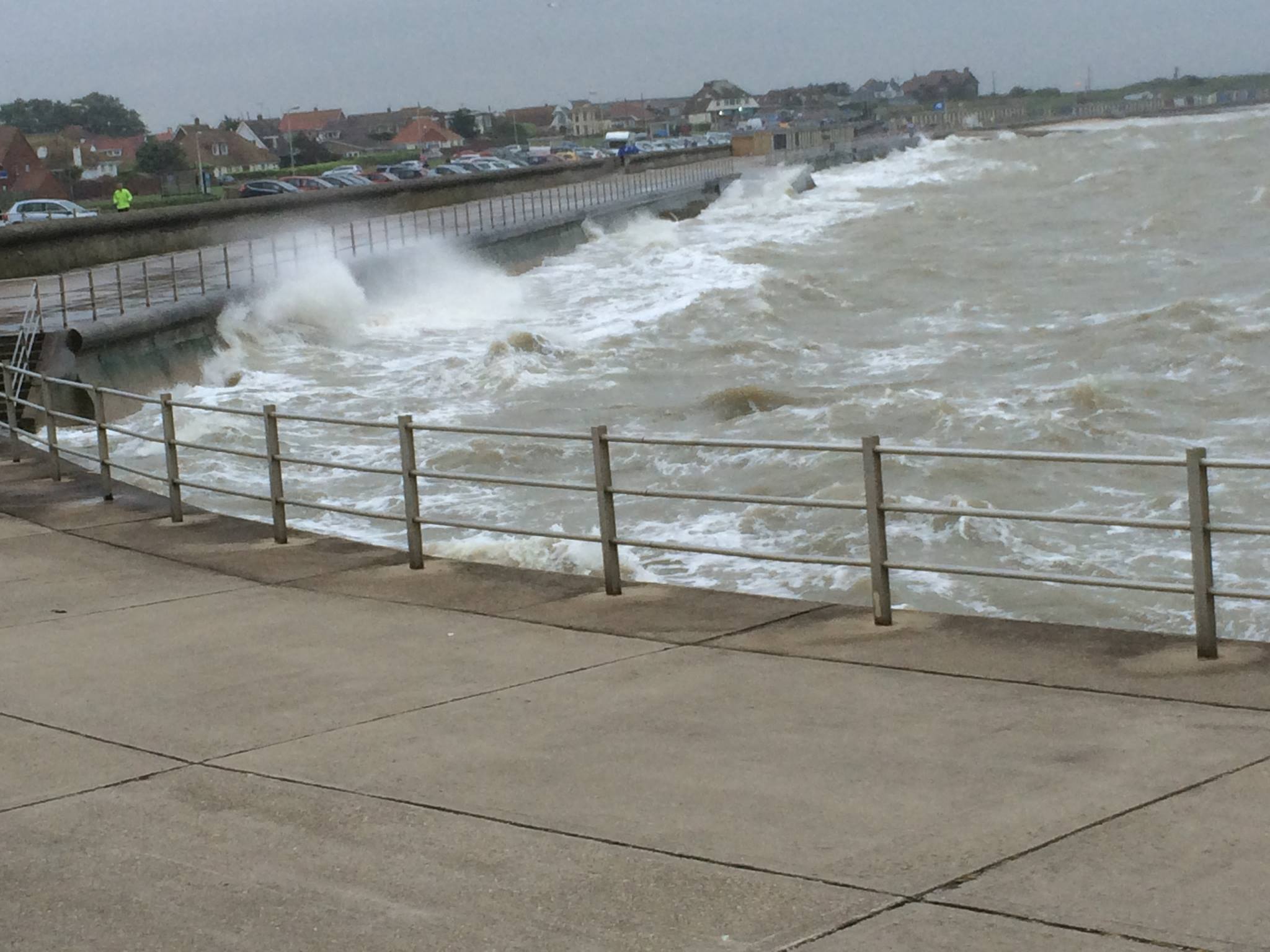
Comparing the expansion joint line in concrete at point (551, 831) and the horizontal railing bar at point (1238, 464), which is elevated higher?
the horizontal railing bar at point (1238, 464)

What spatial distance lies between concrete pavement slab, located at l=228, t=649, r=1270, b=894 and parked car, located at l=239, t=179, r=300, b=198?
6271 centimetres

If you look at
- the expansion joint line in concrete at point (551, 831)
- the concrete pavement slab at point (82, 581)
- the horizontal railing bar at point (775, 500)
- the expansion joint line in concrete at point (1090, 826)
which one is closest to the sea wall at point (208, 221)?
the concrete pavement slab at point (82, 581)

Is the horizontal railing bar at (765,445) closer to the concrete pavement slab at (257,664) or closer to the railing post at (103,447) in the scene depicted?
the concrete pavement slab at (257,664)

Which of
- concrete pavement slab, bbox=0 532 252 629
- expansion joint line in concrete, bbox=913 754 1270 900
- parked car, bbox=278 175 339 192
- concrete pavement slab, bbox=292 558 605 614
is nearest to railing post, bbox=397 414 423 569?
concrete pavement slab, bbox=292 558 605 614

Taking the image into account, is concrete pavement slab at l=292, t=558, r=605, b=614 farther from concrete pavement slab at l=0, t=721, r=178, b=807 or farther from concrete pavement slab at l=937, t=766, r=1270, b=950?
concrete pavement slab at l=937, t=766, r=1270, b=950

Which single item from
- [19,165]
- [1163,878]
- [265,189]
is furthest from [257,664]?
[19,165]

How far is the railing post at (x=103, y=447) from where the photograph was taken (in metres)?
13.6

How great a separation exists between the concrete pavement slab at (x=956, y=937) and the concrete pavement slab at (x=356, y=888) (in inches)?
4.5

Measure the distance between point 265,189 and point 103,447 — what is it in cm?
5700

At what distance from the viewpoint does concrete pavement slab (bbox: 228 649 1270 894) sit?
5520 millimetres

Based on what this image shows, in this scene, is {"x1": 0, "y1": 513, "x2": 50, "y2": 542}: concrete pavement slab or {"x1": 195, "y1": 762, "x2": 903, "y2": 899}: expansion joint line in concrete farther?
{"x1": 0, "y1": 513, "x2": 50, "y2": 542}: concrete pavement slab

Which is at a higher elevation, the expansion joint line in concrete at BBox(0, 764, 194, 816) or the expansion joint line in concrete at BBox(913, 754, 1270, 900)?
the expansion joint line in concrete at BBox(0, 764, 194, 816)

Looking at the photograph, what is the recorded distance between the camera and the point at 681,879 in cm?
521

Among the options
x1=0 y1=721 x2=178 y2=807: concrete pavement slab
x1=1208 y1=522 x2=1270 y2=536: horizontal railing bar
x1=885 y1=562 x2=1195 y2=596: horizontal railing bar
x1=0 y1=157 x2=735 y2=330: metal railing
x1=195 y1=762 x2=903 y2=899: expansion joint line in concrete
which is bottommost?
x1=195 y1=762 x2=903 y2=899: expansion joint line in concrete
